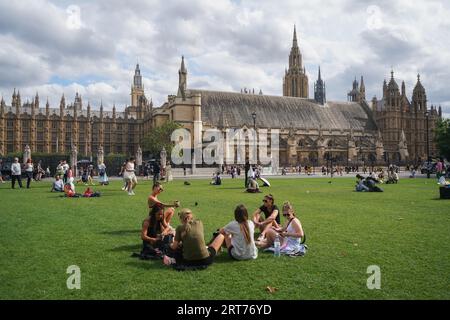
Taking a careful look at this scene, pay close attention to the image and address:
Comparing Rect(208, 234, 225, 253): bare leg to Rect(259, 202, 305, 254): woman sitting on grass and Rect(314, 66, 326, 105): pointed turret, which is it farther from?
Rect(314, 66, 326, 105): pointed turret

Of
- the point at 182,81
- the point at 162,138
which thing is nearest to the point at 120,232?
the point at 162,138

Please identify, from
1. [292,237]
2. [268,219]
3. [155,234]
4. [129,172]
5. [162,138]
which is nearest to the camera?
[292,237]

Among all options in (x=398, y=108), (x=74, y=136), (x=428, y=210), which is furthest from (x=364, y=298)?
(x=398, y=108)

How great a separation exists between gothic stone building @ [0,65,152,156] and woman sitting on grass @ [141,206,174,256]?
77847 millimetres

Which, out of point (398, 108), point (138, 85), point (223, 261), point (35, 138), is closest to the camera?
point (223, 261)

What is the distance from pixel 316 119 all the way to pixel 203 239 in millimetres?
81177

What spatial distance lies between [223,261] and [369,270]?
8.30ft

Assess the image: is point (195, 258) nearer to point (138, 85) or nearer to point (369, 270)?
point (369, 270)

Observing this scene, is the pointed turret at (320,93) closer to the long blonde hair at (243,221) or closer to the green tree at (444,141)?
the green tree at (444,141)

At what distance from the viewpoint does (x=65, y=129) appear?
8781 cm

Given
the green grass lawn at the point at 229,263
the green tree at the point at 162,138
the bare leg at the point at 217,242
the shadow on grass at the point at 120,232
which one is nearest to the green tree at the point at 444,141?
the green tree at the point at 162,138

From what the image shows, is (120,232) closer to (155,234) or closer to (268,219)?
(155,234)
